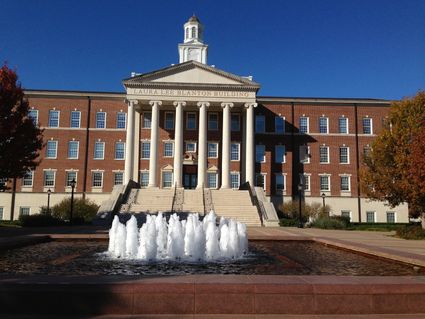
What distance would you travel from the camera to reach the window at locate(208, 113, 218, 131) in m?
52.3

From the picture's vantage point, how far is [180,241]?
1462 cm

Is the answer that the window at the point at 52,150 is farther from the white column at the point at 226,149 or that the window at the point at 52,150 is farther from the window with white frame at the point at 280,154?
the window with white frame at the point at 280,154

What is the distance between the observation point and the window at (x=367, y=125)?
2147 inches

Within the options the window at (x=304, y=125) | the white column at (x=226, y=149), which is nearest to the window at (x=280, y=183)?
the window at (x=304, y=125)

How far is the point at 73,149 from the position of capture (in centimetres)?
5203

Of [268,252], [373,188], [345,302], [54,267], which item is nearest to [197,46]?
[373,188]

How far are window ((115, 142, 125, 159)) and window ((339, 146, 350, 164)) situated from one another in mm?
27312

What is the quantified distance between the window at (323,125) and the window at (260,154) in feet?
26.3

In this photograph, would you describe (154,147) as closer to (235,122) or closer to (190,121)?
(190,121)

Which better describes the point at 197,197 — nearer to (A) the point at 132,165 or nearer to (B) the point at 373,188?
(A) the point at 132,165

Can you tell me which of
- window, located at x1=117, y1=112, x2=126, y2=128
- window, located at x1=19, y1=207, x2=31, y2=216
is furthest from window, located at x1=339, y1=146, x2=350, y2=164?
window, located at x1=19, y1=207, x2=31, y2=216

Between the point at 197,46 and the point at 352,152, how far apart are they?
25.5m

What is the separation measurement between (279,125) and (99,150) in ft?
74.3

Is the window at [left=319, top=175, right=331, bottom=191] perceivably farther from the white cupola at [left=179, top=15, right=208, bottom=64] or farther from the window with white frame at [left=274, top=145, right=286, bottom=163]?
the white cupola at [left=179, top=15, right=208, bottom=64]
